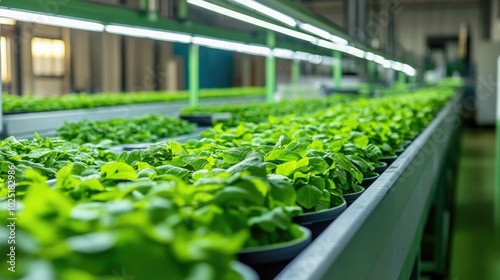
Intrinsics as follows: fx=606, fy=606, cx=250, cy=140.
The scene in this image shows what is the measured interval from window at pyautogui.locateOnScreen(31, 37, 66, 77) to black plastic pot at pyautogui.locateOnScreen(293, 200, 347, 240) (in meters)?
9.17

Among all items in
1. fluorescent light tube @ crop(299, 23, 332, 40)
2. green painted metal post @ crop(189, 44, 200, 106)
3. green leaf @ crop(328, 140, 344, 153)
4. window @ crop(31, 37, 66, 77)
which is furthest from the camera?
window @ crop(31, 37, 66, 77)

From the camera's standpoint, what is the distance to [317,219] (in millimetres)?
1343

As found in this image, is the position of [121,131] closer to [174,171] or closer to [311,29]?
[311,29]

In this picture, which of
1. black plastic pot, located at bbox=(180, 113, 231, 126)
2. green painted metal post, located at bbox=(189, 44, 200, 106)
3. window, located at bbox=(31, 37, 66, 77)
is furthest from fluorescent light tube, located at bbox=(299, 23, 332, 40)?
window, located at bbox=(31, 37, 66, 77)

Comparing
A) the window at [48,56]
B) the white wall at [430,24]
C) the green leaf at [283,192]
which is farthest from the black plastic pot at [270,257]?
the white wall at [430,24]

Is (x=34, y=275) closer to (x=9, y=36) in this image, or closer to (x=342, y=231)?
(x=342, y=231)

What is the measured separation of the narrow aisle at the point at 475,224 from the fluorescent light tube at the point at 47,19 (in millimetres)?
2903

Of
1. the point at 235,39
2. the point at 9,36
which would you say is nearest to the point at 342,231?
the point at 235,39

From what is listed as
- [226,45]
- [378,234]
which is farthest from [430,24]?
[378,234]

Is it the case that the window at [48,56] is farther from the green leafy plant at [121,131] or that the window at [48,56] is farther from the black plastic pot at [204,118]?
the green leafy plant at [121,131]

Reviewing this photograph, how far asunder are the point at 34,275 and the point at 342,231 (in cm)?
71

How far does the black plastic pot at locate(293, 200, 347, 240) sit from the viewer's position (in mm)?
1326

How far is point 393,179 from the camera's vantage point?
1.91 metres

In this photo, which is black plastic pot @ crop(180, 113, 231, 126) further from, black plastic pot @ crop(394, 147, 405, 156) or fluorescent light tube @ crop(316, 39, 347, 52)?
black plastic pot @ crop(394, 147, 405, 156)
